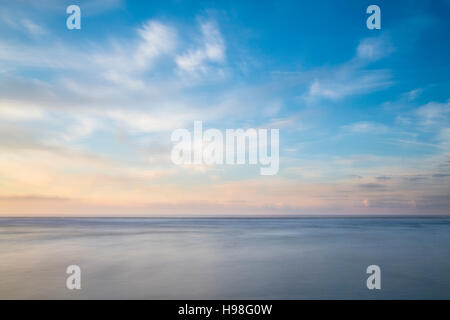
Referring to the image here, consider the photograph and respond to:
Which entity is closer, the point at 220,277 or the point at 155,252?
the point at 220,277

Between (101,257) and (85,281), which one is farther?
(101,257)

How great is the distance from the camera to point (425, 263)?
1329cm
